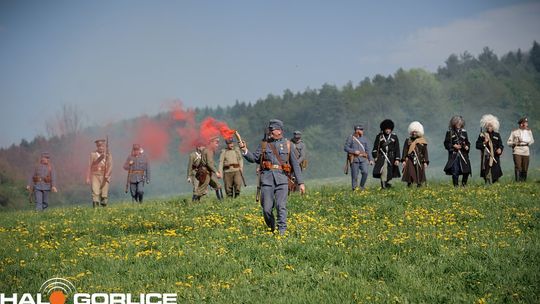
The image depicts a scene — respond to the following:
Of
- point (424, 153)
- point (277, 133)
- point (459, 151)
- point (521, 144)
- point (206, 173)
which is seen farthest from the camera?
point (521, 144)

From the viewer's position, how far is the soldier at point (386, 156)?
2616 centimetres

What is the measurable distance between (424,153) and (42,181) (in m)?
14.8

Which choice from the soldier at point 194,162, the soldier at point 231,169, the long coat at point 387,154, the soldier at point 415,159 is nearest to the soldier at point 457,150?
the soldier at point 415,159

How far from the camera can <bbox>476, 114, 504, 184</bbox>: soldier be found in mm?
26141

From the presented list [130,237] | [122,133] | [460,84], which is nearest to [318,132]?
[460,84]

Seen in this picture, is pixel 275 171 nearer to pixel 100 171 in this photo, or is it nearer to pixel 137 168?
pixel 137 168

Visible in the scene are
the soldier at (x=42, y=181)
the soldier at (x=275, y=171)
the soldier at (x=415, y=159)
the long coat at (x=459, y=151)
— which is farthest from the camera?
the soldier at (x=42, y=181)

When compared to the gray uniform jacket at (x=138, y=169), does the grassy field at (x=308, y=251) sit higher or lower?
lower

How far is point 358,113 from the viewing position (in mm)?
105938

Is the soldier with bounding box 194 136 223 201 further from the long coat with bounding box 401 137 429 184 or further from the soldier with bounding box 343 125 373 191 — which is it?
the long coat with bounding box 401 137 429 184

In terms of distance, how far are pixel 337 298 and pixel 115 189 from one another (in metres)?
70.5

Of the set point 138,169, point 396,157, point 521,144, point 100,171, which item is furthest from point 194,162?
point 521,144

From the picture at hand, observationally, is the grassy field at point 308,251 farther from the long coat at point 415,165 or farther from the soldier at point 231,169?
the soldier at point 231,169

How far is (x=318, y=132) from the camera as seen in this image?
101250 millimetres
